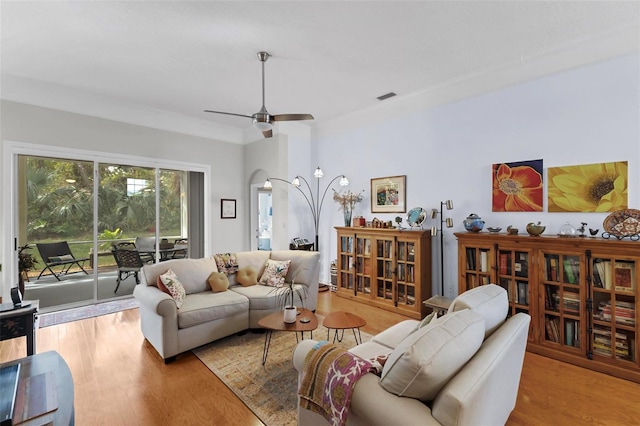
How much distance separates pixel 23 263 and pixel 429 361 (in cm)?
547

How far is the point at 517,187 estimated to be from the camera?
11.4 ft

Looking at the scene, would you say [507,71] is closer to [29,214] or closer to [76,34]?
[76,34]

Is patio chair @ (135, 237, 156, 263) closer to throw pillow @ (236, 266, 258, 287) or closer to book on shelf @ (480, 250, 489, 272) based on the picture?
throw pillow @ (236, 266, 258, 287)

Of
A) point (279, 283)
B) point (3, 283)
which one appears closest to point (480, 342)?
point (279, 283)

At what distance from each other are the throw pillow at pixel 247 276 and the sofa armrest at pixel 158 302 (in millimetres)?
1026

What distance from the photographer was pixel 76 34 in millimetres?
2891

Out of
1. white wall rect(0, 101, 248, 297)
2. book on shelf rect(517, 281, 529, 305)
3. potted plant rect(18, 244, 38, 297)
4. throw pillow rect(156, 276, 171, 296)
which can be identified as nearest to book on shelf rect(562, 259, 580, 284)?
book on shelf rect(517, 281, 529, 305)

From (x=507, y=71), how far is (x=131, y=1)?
4.00 meters

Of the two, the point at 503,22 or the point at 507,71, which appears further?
the point at 507,71

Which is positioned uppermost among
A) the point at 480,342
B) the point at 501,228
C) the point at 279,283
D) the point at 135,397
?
the point at 501,228

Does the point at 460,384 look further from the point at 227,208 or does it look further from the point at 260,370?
the point at 227,208

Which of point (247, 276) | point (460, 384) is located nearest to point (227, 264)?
point (247, 276)

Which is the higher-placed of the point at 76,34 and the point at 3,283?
the point at 76,34

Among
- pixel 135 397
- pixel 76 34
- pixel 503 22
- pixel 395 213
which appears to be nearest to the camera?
pixel 135 397
